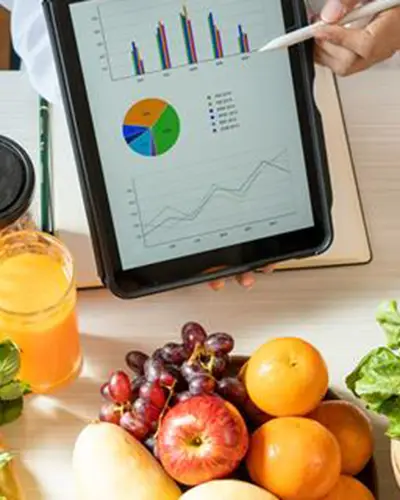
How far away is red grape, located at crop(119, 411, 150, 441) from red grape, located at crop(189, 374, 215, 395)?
0.15ft

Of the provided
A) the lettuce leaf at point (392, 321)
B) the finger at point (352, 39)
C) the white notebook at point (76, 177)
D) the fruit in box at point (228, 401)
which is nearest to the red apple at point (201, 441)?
the fruit in box at point (228, 401)

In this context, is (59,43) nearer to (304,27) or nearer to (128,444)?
(304,27)

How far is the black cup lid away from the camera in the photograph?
818 mm

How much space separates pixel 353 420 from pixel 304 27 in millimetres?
337

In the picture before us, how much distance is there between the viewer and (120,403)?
2.50 ft

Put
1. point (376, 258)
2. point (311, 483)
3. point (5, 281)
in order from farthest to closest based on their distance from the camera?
point (376, 258)
point (5, 281)
point (311, 483)

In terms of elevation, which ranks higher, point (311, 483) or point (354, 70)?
point (354, 70)

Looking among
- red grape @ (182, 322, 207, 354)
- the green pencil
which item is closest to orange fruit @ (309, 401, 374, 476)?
red grape @ (182, 322, 207, 354)

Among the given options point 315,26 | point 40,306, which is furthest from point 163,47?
point 40,306

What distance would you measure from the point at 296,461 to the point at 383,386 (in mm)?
82

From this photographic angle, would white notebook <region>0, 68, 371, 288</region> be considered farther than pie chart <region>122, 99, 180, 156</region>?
Yes

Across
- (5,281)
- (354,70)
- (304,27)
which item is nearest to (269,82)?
(304,27)

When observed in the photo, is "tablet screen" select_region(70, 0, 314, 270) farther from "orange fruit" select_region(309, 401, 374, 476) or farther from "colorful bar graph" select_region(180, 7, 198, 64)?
"orange fruit" select_region(309, 401, 374, 476)

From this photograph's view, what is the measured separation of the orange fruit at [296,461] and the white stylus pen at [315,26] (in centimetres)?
32
